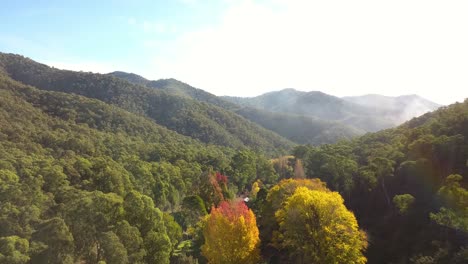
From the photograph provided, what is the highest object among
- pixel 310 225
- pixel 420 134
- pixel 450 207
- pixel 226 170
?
pixel 420 134

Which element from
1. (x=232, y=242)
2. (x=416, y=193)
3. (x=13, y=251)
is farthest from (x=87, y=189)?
(x=416, y=193)

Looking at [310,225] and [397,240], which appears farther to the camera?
[397,240]

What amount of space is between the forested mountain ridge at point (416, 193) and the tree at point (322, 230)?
6.37 meters

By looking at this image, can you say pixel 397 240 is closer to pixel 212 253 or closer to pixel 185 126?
pixel 212 253

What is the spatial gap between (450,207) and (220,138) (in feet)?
464

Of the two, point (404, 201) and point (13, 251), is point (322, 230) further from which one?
point (13, 251)

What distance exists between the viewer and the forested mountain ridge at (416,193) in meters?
33.5

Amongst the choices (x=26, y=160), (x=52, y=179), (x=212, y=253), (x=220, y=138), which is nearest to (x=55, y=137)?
(x=26, y=160)

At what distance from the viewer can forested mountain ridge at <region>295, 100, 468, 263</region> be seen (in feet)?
110

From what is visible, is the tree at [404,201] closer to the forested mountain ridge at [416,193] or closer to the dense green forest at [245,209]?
the forested mountain ridge at [416,193]

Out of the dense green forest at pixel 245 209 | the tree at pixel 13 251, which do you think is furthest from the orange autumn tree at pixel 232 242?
the tree at pixel 13 251

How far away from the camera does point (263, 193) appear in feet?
187

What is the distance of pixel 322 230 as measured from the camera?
3381 cm

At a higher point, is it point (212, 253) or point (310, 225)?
point (310, 225)
